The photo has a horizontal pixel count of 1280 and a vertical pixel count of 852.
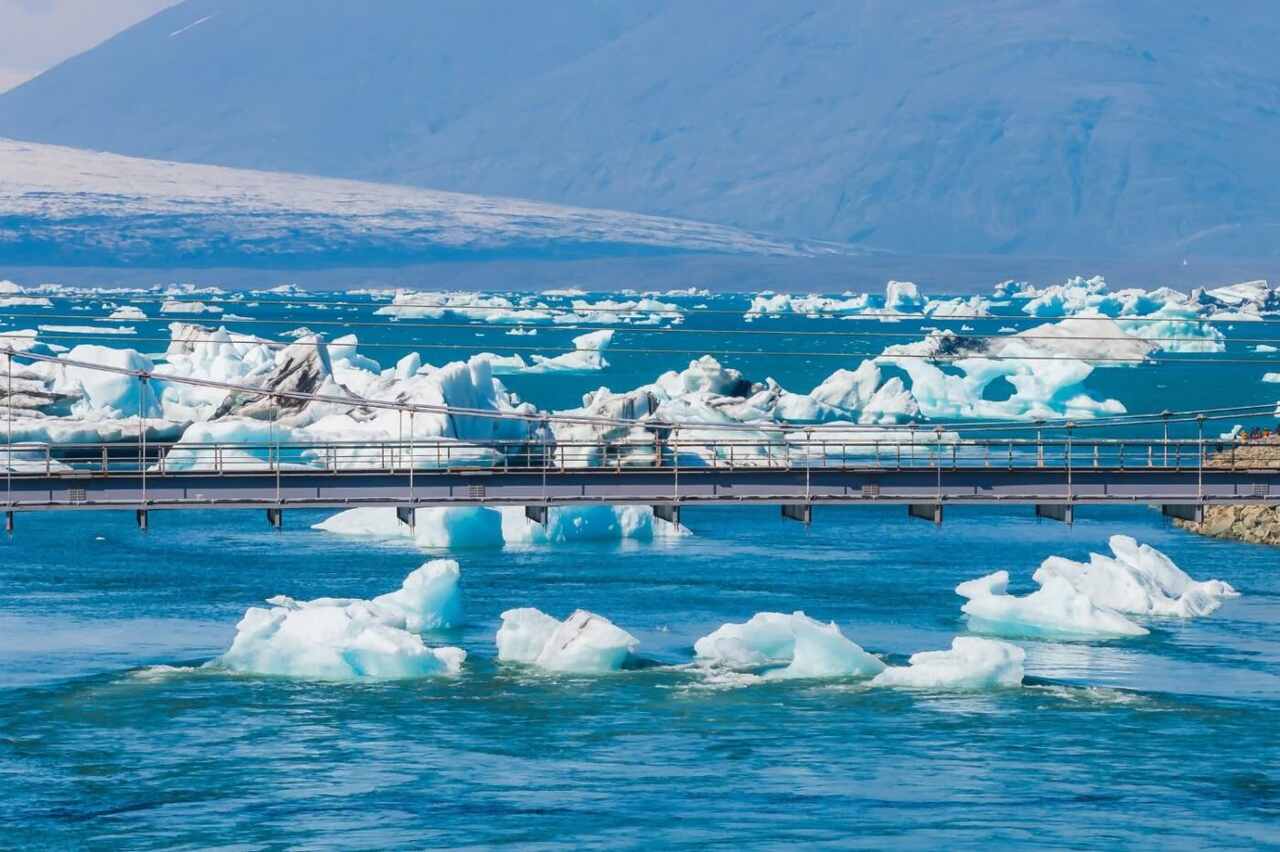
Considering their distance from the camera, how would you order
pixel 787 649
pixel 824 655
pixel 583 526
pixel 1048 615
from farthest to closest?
pixel 583 526, pixel 1048 615, pixel 787 649, pixel 824 655

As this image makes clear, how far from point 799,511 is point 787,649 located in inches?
97.8

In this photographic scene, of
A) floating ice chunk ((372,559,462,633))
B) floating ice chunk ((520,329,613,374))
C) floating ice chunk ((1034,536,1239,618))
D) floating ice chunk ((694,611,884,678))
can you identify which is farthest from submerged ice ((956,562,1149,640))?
floating ice chunk ((520,329,613,374))

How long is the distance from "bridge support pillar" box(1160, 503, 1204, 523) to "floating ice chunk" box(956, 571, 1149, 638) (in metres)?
3.03

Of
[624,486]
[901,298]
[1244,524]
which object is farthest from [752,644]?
[901,298]

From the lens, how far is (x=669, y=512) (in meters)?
38.3

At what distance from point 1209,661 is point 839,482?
7007 mm

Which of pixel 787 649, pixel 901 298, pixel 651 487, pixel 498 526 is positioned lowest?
pixel 787 649

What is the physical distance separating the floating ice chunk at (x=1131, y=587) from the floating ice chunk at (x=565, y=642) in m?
9.75

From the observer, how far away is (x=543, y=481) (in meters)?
38.2

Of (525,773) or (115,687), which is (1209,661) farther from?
(115,687)

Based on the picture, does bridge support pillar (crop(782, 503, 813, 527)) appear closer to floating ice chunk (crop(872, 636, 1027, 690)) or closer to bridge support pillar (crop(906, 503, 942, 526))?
bridge support pillar (crop(906, 503, 942, 526))

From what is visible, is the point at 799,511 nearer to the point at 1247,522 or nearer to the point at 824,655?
the point at 824,655

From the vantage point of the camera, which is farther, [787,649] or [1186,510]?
[1186,510]

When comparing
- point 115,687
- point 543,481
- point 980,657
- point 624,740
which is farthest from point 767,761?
point 115,687
